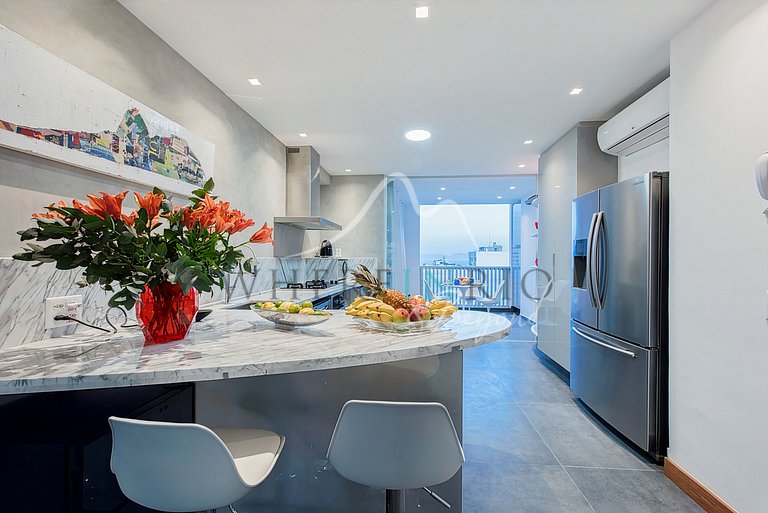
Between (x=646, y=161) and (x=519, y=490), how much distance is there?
2.53 meters

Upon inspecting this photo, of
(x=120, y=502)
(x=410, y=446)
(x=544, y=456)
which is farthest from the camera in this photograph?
(x=544, y=456)

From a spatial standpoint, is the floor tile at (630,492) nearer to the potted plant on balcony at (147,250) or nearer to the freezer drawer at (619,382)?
the freezer drawer at (619,382)

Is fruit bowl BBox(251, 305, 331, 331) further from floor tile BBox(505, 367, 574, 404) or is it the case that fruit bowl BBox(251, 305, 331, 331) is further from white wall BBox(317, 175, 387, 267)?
white wall BBox(317, 175, 387, 267)

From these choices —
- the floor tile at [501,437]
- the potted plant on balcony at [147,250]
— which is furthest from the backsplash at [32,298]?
the floor tile at [501,437]

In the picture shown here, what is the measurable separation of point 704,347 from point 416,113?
2544mm

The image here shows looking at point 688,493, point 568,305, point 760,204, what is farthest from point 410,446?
point 568,305

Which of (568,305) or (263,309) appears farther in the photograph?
(568,305)

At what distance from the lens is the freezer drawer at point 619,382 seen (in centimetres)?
228

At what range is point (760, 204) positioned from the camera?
1.60 m

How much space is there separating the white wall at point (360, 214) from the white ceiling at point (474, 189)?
0.67 meters

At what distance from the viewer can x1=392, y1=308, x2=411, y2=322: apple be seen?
4.58ft

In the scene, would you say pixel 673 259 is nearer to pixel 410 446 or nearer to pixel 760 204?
pixel 760 204

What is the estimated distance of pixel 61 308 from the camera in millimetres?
1493

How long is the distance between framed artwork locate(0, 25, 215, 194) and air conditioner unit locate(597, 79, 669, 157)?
301 cm
